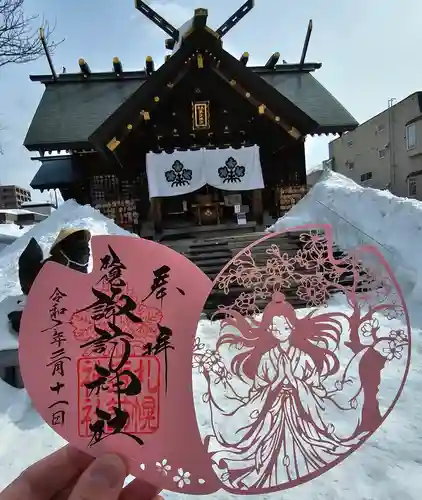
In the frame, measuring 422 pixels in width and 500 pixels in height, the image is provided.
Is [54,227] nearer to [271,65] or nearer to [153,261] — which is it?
[153,261]

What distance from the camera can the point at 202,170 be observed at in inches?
429

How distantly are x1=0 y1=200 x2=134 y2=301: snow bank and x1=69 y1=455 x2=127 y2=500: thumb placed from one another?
16.7ft

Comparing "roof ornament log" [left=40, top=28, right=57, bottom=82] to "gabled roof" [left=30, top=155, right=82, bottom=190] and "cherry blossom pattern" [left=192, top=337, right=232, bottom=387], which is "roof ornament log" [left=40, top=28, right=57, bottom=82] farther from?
Result: "cherry blossom pattern" [left=192, top=337, right=232, bottom=387]

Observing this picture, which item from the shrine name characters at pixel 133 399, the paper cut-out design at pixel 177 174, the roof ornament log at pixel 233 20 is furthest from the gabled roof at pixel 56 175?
the shrine name characters at pixel 133 399

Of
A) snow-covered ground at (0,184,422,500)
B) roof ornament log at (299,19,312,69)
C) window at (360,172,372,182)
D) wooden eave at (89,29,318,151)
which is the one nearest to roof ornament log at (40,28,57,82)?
Result: wooden eave at (89,29,318,151)

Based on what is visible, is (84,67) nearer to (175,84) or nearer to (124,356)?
(175,84)

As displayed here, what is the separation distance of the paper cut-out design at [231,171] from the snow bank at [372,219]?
204 cm

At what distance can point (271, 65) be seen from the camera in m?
15.2

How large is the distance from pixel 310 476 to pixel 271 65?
16.4 m

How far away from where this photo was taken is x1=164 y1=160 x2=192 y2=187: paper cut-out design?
35.4ft

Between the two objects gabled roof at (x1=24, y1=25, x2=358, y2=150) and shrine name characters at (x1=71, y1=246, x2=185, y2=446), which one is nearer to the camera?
shrine name characters at (x1=71, y1=246, x2=185, y2=446)

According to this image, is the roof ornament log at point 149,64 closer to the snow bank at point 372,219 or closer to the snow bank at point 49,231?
the snow bank at point 49,231

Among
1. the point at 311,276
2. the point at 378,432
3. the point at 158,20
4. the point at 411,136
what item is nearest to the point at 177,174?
the point at 158,20

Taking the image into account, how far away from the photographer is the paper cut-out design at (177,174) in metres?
10.8
